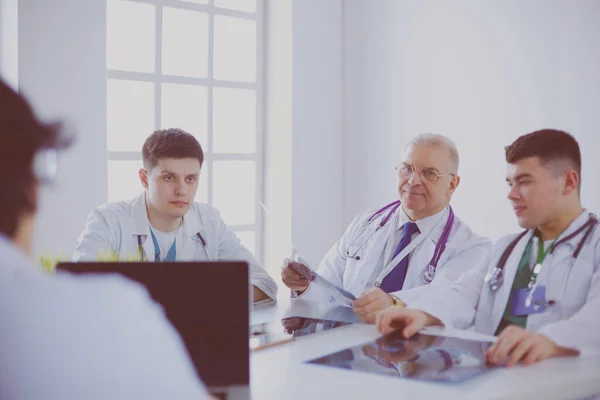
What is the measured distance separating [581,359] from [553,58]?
2228 millimetres

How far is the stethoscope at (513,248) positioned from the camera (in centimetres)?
192

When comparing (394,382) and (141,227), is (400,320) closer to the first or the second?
(394,382)

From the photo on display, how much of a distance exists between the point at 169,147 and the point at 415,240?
1061 millimetres

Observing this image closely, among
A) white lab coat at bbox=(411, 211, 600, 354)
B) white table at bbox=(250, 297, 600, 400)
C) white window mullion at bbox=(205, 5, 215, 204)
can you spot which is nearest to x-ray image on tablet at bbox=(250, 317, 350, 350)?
white table at bbox=(250, 297, 600, 400)

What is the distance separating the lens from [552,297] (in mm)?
1917

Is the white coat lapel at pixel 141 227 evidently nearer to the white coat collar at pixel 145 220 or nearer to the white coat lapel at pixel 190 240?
the white coat collar at pixel 145 220

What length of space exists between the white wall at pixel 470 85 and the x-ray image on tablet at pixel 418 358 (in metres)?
1.84

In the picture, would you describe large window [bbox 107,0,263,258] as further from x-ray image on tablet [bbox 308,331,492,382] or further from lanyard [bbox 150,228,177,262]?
x-ray image on tablet [bbox 308,331,492,382]

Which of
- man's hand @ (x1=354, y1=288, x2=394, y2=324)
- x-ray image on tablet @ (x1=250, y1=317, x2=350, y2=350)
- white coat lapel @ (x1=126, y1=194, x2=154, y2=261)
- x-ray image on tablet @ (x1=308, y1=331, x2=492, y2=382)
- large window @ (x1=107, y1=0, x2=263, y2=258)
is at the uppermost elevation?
large window @ (x1=107, y1=0, x2=263, y2=258)

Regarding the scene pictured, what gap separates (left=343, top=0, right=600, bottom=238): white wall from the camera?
336 centimetres

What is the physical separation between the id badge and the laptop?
102 cm

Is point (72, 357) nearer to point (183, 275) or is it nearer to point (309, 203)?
point (183, 275)

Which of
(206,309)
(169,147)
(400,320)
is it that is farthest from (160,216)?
(206,309)

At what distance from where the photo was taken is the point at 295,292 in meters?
2.71
